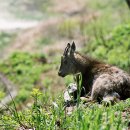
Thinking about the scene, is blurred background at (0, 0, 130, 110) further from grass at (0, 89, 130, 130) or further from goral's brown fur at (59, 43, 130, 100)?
grass at (0, 89, 130, 130)

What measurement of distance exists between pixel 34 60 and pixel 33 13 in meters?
12.0

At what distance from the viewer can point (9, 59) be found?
78.8ft

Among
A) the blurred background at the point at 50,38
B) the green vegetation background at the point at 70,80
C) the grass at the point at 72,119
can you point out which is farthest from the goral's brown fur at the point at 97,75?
the blurred background at the point at 50,38

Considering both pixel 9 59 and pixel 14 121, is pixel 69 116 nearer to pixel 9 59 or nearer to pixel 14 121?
pixel 14 121

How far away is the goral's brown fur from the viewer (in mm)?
8516

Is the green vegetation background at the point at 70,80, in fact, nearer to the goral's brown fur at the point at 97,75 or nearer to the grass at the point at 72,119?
the grass at the point at 72,119

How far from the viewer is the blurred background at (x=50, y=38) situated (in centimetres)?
1936

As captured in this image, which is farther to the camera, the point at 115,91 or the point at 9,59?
the point at 9,59

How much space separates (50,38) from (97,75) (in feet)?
61.7

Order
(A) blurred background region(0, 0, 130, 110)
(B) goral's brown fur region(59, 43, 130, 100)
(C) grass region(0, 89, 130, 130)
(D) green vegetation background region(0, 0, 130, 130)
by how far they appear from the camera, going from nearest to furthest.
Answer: (C) grass region(0, 89, 130, 130), (D) green vegetation background region(0, 0, 130, 130), (B) goral's brown fur region(59, 43, 130, 100), (A) blurred background region(0, 0, 130, 110)

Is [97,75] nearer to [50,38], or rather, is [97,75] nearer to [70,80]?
[70,80]

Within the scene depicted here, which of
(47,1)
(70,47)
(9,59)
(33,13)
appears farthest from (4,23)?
(70,47)

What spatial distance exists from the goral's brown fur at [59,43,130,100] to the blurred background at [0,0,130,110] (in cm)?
338

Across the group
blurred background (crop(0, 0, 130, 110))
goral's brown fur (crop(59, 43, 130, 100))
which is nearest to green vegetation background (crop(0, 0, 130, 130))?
blurred background (crop(0, 0, 130, 110))
